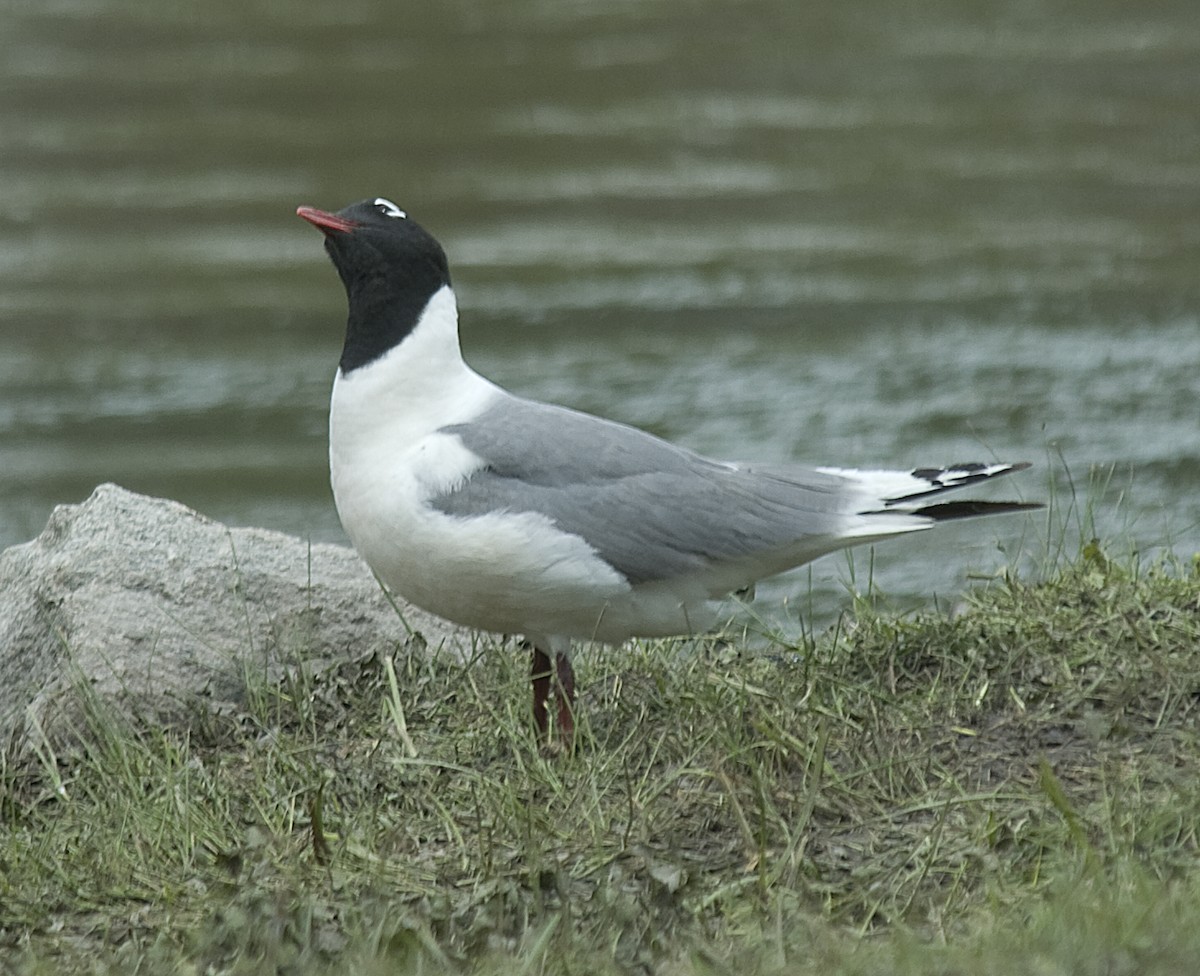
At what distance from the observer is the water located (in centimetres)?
991

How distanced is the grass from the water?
4.92 ft

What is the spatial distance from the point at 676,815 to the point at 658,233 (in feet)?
27.6

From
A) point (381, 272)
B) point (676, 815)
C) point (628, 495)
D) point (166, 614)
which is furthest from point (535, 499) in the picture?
point (166, 614)

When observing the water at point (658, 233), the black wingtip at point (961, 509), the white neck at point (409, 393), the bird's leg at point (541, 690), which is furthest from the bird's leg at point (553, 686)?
the water at point (658, 233)

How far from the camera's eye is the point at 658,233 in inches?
504

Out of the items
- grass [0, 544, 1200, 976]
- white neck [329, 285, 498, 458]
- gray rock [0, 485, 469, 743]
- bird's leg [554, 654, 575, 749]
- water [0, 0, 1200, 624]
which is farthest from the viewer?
water [0, 0, 1200, 624]

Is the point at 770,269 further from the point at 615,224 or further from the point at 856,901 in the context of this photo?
the point at 856,901

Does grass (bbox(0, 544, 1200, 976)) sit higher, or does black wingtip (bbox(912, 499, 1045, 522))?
black wingtip (bbox(912, 499, 1045, 522))

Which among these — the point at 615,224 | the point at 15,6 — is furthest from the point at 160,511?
the point at 15,6

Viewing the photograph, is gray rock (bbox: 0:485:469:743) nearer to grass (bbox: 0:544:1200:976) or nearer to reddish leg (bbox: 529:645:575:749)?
grass (bbox: 0:544:1200:976)

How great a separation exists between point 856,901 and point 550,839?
666 mm

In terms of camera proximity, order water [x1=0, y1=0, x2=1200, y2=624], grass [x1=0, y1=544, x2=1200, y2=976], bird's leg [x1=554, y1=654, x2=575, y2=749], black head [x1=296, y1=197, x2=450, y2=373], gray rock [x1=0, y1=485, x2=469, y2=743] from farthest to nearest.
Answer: water [x1=0, y1=0, x2=1200, y2=624] < gray rock [x1=0, y1=485, x2=469, y2=743] < black head [x1=296, y1=197, x2=450, y2=373] < bird's leg [x1=554, y1=654, x2=575, y2=749] < grass [x1=0, y1=544, x2=1200, y2=976]

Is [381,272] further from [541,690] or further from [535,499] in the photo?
[541,690]

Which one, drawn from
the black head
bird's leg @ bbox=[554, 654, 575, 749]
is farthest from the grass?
the black head
